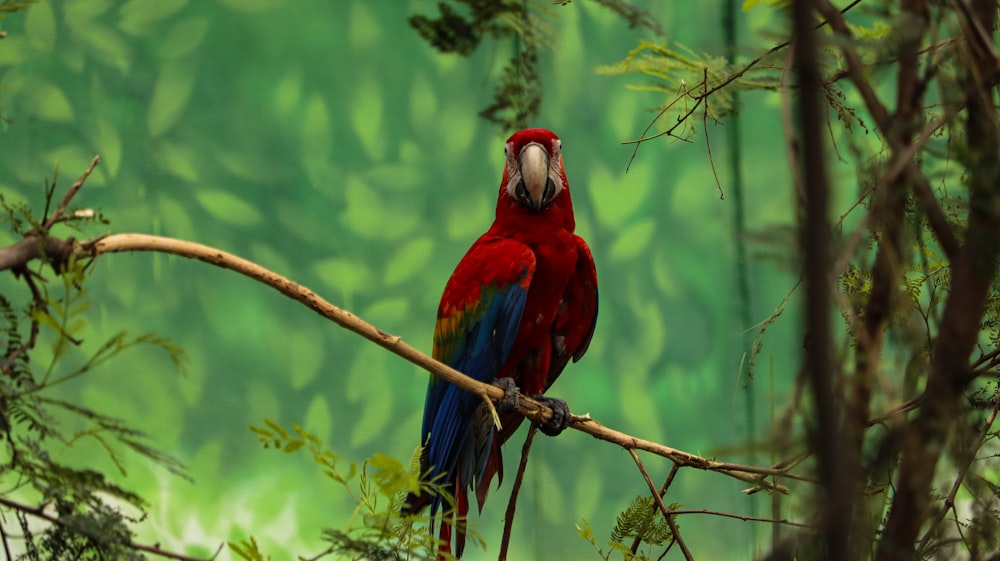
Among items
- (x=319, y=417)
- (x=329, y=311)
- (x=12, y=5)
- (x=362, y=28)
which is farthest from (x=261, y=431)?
(x=362, y=28)

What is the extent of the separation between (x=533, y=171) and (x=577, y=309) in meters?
0.25

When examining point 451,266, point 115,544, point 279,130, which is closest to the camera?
point 115,544

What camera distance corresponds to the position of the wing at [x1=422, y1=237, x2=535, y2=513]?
132 cm

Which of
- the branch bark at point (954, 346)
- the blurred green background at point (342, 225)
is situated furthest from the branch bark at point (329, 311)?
the blurred green background at point (342, 225)

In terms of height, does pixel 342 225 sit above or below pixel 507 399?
above

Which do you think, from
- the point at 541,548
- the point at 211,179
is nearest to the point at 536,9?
the point at 211,179

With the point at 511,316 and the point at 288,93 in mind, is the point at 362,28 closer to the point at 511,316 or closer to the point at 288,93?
the point at 288,93

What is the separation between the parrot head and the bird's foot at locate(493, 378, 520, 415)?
0.29m

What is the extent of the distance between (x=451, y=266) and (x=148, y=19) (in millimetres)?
947

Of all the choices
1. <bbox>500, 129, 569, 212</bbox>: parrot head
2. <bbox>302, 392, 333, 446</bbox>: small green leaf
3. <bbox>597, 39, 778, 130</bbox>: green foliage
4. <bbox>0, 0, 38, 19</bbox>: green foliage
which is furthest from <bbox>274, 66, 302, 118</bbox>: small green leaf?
<bbox>0, 0, 38, 19</bbox>: green foliage

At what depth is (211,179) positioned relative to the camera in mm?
2127

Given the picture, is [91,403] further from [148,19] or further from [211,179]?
→ [148,19]

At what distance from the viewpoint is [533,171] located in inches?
55.1

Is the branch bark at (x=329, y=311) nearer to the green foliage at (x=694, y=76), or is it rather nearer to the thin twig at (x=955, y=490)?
the thin twig at (x=955, y=490)
